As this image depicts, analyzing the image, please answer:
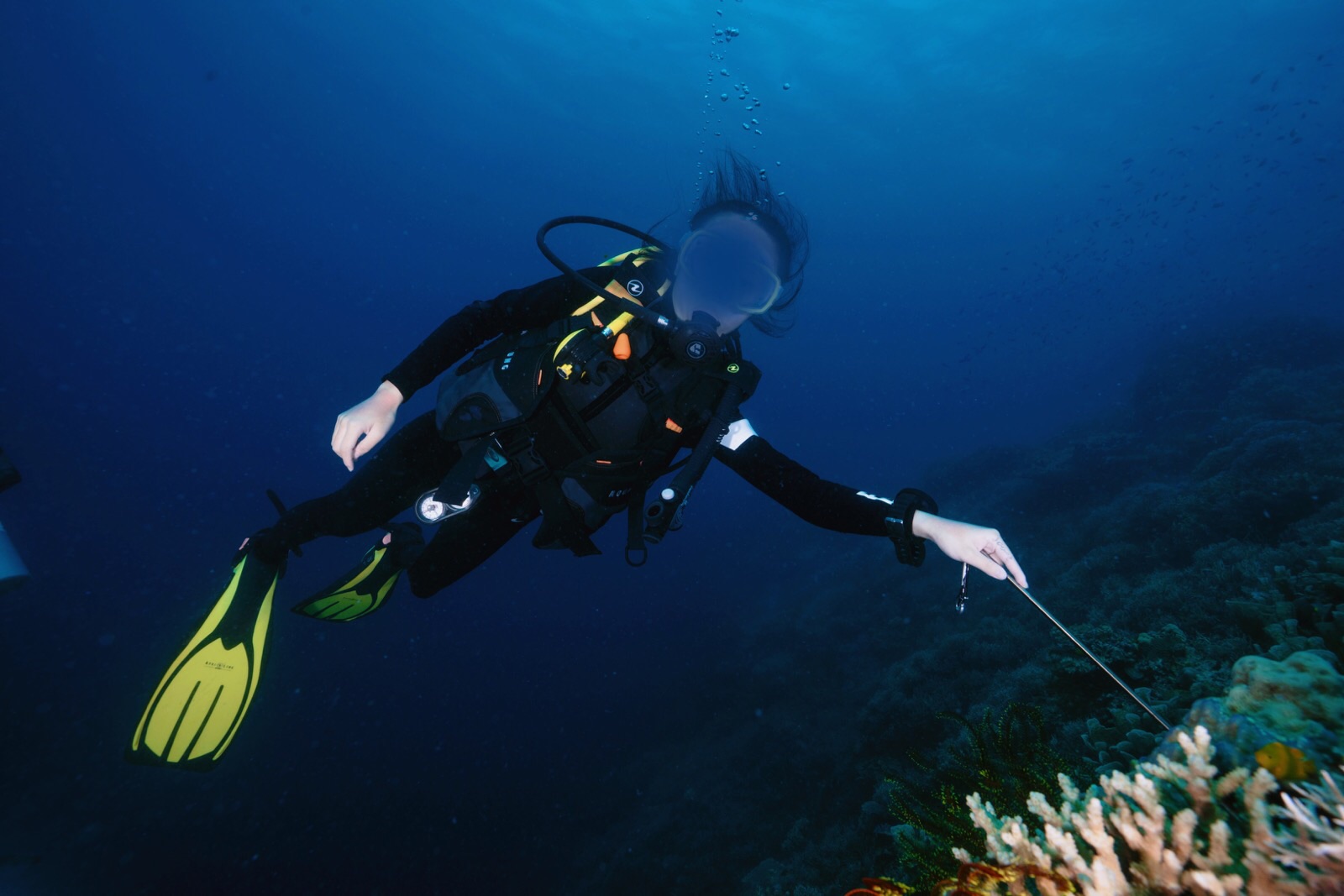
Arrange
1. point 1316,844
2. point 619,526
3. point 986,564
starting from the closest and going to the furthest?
point 1316,844 < point 986,564 < point 619,526

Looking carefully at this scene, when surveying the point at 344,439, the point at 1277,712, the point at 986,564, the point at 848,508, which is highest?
the point at 848,508

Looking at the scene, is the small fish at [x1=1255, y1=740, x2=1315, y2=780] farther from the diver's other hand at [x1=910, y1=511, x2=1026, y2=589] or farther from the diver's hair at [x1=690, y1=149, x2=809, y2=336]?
the diver's hair at [x1=690, y1=149, x2=809, y2=336]

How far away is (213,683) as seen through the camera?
3.78 m

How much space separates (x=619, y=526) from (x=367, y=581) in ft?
86.4

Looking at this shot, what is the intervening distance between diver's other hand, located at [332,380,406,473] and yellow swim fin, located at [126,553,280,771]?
186 cm

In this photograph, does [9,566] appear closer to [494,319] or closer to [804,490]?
[494,319]

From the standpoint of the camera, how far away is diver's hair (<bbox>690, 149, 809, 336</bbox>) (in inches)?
129

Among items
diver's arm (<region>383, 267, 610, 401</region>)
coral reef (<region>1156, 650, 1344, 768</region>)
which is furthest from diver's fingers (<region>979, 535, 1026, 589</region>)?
diver's arm (<region>383, 267, 610, 401</region>)

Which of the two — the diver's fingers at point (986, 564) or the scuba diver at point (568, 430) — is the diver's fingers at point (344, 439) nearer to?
the scuba diver at point (568, 430)

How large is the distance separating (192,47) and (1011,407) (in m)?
85.5

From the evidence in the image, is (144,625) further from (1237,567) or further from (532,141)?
(532,141)

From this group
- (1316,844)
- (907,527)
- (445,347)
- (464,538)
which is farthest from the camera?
(464,538)

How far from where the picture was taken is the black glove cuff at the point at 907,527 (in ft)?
8.20

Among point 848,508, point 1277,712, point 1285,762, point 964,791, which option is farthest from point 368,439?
point 1277,712
